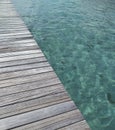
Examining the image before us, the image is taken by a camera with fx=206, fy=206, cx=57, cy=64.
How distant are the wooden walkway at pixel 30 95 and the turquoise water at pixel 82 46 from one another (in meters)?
1.41

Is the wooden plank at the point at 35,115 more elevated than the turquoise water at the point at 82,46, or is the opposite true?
the wooden plank at the point at 35,115

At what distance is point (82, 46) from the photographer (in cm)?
811

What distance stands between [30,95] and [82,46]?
451cm

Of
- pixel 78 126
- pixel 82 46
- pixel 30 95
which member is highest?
pixel 30 95

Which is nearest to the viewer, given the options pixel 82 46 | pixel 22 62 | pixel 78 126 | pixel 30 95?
pixel 78 126

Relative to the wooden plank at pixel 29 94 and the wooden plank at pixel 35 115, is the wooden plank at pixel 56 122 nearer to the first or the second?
the wooden plank at pixel 35 115

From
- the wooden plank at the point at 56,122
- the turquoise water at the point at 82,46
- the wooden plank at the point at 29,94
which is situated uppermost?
the wooden plank at the point at 29,94

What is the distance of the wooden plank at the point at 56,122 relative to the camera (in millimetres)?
3483

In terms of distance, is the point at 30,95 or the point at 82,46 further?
the point at 82,46

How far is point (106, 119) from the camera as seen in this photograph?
5.24 m

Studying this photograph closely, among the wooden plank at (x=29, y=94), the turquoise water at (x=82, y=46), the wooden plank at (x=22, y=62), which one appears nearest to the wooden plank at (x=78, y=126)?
the wooden plank at (x=29, y=94)

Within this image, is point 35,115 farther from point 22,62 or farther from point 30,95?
point 22,62

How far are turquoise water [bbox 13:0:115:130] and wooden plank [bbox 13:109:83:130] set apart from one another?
145 centimetres

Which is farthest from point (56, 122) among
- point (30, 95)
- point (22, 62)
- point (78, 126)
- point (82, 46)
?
point (82, 46)
